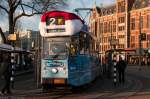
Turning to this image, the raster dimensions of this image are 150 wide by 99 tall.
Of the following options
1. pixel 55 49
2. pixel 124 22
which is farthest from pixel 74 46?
pixel 124 22

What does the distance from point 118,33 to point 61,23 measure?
12369 cm

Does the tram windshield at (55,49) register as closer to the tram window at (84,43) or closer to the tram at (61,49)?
the tram at (61,49)

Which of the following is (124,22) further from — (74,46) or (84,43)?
(74,46)

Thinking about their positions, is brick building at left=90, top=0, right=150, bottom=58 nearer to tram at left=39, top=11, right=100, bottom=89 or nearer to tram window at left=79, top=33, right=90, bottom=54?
tram window at left=79, top=33, right=90, bottom=54

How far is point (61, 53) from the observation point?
72.9 feet

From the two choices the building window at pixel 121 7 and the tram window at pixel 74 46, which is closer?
the tram window at pixel 74 46

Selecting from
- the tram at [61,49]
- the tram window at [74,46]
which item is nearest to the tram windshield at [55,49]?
the tram at [61,49]

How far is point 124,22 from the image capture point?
471ft

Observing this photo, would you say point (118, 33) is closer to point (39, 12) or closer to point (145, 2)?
point (145, 2)

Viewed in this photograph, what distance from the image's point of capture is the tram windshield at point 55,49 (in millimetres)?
22219

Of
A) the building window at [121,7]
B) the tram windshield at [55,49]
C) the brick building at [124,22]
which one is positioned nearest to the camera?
the tram windshield at [55,49]

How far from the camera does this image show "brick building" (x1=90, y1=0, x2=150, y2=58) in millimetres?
132000

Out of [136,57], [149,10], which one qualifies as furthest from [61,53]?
[136,57]

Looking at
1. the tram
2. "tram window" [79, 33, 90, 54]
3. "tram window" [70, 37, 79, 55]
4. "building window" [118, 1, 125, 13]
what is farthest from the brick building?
"tram window" [70, 37, 79, 55]
